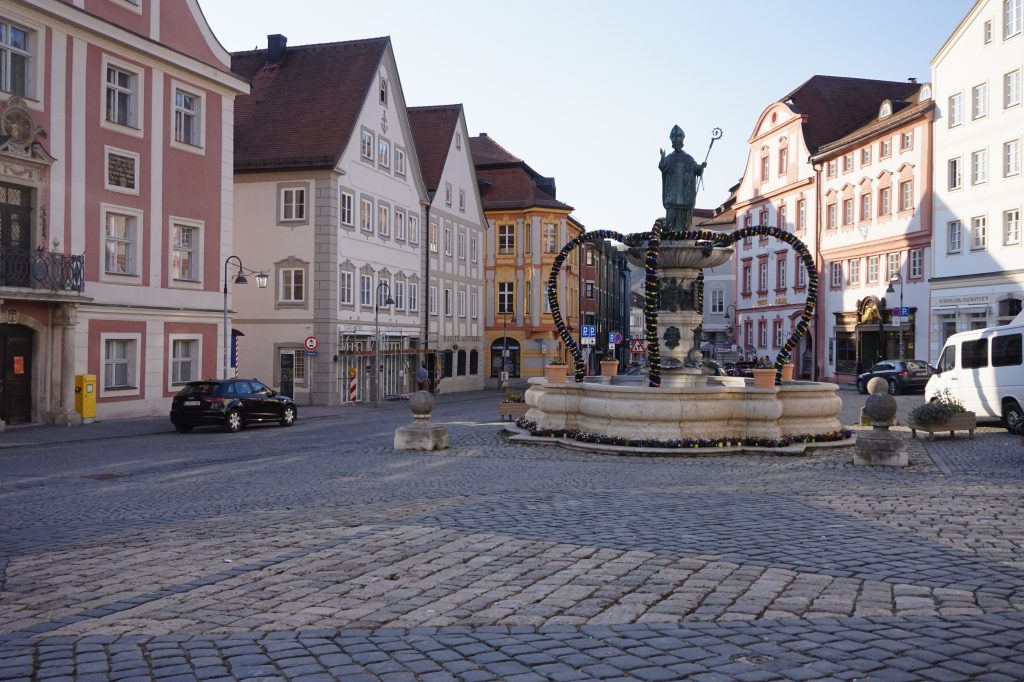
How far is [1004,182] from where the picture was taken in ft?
129

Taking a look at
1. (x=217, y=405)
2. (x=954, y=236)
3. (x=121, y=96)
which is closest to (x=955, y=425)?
(x=217, y=405)

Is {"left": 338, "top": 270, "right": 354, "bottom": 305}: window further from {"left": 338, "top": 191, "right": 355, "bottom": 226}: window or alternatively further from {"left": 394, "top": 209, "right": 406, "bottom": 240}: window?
{"left": 394, "top": 209, "right": 406, "bottom": 240}: window

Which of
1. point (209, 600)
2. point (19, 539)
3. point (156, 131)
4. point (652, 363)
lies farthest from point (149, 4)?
point (209, 600)

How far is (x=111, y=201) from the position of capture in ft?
89.0

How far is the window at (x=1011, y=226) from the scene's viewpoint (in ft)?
126

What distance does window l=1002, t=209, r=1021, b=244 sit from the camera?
38500mm

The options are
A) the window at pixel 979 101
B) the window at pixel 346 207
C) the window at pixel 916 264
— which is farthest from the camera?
the window at pixel 916 264

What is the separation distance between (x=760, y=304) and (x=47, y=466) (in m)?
54.4

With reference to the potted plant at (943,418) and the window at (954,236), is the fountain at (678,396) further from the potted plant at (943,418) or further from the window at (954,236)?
the window at (954,236)

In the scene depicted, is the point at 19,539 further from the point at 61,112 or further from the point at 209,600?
the point at 61,112

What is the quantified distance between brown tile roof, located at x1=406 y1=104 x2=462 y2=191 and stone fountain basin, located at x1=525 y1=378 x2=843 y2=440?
35311mm

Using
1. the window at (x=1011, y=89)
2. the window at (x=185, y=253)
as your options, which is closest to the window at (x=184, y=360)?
the window at (x=185, y=253)

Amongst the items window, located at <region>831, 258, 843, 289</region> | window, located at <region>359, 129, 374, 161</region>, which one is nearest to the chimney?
window, located at <region>359, 129, 374, 161</region>

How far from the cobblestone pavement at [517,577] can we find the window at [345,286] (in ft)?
81.7
